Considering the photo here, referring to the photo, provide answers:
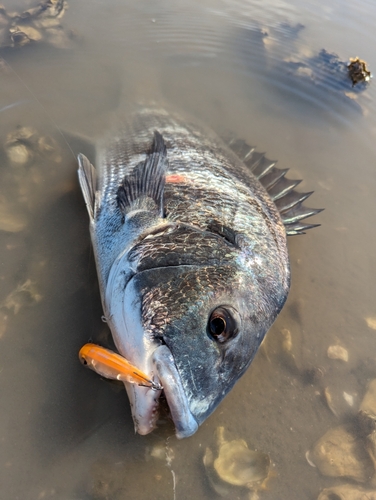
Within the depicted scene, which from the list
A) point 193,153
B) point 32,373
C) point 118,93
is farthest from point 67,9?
point 32,373

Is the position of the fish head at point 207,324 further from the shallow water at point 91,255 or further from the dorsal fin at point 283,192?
the dorsal fin at point 283,192

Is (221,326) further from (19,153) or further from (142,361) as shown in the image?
(19,153)

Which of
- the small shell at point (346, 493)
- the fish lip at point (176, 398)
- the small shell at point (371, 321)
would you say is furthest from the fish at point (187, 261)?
the small shell at point (346, 493)

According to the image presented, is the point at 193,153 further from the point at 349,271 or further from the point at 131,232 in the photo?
the point at 349,271

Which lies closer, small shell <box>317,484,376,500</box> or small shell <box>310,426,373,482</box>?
small shell <box>317,484,376,500</box>

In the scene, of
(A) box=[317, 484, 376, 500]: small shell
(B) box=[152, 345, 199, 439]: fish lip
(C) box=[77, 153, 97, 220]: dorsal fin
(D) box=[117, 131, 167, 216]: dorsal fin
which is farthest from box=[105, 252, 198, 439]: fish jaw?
(A) box=[317, 484, 376, 500]: small shell

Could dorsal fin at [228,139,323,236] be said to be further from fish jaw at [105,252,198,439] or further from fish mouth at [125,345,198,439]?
fish mouth at [125,345,198,439]

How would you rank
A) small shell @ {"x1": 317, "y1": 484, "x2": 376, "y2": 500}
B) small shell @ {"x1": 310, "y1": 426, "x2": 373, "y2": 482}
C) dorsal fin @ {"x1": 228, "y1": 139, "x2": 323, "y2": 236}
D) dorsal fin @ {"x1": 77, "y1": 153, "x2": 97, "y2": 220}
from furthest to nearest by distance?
dorsal fin @ {"x1": 228, "y1": 139, "x2": 323, "y2": 236} → dorsal fin @ {"x1": 77, "y1": 153, "x2": 97, "y2": 220} → small shell @ {"x1": 310, "y1": 426, "x2": 373, "y2": 482} → small shell @ {"x1": 317, "y1": 484, "x2": 376, "y2": 500}
